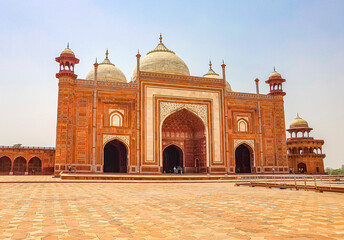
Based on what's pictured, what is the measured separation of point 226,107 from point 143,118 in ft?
17.7

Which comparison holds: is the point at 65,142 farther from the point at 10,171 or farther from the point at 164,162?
the point at 164,162

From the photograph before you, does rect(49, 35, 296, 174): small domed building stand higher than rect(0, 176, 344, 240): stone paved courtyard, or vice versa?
rect(49, 35, 296, 174): small domed building

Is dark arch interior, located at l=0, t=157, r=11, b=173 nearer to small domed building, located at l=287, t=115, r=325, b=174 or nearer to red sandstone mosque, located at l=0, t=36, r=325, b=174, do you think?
red sandstone mosque, located at l=0, t=36, r=325, b=174

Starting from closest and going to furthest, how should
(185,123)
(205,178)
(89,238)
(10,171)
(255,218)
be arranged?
(89,238) → (255,218) → (205,178) → (10,171) → (185,123)

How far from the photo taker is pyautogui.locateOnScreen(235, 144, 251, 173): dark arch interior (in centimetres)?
2198

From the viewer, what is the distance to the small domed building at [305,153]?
81.6ft

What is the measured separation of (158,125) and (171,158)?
418 cm

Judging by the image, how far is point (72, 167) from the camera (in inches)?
652

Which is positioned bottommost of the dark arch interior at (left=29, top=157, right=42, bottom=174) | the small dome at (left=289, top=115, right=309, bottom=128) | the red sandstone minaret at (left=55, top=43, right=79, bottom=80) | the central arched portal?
the dark arch interior at (left=29, top=157, right=42, bottom=174)

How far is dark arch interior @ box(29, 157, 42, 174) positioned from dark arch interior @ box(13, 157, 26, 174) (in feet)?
1.41

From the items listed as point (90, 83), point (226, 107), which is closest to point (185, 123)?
point (226, 107)

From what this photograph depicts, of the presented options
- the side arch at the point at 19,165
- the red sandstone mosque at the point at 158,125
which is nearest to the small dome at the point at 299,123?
the red sandstone mosque at the point at 158,125

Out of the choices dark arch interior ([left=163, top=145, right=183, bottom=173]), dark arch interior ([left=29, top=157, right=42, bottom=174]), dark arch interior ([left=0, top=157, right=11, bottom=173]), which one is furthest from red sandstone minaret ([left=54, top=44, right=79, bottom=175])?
dark arch interior ([left=163, top=145, right=183, bottom=173])

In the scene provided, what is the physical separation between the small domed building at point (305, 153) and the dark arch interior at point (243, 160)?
4096 millimetres
